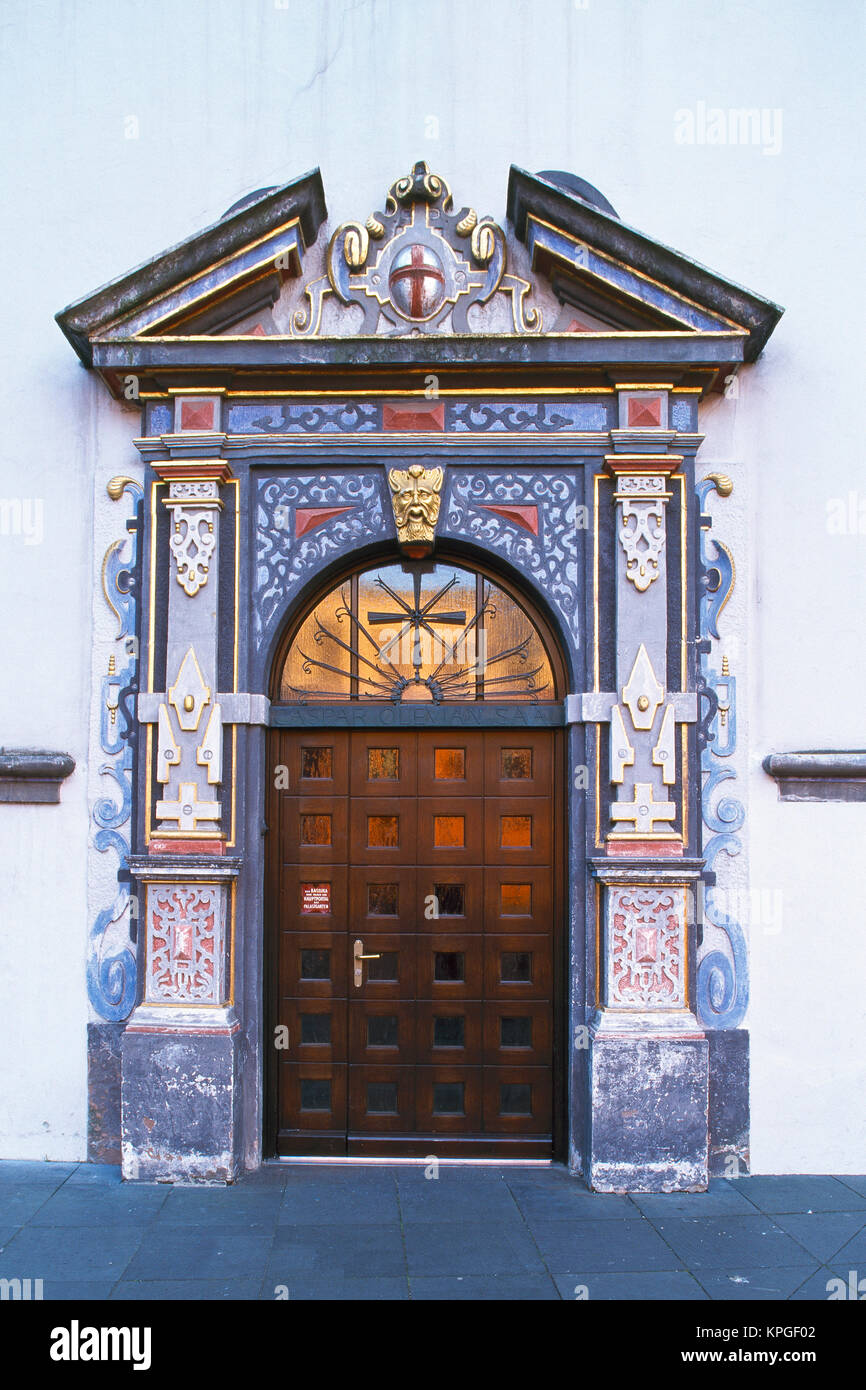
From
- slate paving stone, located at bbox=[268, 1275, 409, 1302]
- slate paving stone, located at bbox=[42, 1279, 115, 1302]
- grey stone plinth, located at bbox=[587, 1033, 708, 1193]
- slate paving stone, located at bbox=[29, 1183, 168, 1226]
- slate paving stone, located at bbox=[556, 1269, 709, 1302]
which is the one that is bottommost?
slate paving stone, located at bbox=[29, 1183, 168, 1226]

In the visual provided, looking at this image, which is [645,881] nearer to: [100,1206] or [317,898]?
[317,898]

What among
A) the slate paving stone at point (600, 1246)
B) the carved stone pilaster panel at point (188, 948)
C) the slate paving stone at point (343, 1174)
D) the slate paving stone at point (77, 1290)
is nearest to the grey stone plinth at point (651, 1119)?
the slate paving stone at point (600, 1246)

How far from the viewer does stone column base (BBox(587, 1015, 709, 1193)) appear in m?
5.09

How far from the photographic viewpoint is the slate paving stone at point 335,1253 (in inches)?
166

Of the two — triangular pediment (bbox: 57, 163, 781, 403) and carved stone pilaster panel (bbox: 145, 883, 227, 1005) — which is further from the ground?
triangular pediment (bbox: 57, 163, 781, 403)

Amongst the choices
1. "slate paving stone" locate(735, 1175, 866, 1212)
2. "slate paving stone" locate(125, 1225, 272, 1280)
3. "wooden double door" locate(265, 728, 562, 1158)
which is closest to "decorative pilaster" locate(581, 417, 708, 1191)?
"slate paving stone" locate(735, 1175, 866, 1212)

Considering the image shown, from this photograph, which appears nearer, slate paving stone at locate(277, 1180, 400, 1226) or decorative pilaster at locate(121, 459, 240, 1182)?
slate paving stone at locate(277, 1180, 400, 1226)

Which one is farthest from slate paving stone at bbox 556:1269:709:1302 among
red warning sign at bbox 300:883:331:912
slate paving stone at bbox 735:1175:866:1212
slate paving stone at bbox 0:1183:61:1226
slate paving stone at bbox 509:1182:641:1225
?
slate paving stone at bbox 0:1183:61:1226

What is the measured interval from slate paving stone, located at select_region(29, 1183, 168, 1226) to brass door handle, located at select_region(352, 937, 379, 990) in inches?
58.9

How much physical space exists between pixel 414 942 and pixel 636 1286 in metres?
2.12

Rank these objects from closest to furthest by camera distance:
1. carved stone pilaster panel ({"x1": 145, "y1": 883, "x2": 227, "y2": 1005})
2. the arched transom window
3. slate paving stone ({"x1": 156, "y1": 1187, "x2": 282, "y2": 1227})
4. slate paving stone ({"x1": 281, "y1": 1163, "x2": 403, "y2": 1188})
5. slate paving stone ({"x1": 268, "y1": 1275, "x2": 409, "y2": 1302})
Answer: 1. slate paving stone ({"x1": 268, "y1": 1275, "x2": 409, "y2": 1302})
2. slate paving stone ({"x1": 156, "y1": 1187, "x2": 282, "y2": 1227})
3. slate paving stone ({"x1": 281, "y1": 1163, "x2": 403, "y2": 1188})
4. carved stone pilaster panel ({"x1": 145, "y1": 883, "x2": 227, "y2": 1005})
5. the arched transom window

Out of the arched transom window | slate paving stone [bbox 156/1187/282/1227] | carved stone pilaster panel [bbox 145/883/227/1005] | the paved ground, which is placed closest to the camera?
the paved ground

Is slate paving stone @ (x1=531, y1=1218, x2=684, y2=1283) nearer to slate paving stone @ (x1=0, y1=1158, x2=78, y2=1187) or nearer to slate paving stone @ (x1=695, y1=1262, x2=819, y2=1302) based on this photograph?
slate paving stone @ (x1=695, y1=1262, x2=819, y2=1302)

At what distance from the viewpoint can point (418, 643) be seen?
18.7 feet
